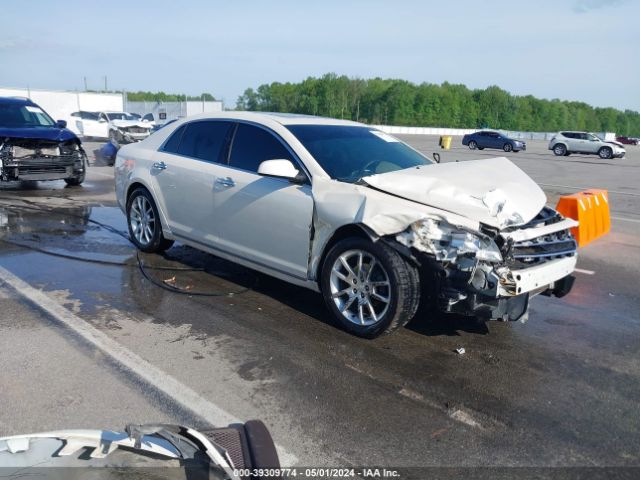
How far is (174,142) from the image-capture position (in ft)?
21.2

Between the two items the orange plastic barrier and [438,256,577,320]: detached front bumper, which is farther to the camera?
the orange plastic barrier

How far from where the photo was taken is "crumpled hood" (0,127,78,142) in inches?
441

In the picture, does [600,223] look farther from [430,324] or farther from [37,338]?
[37,338]

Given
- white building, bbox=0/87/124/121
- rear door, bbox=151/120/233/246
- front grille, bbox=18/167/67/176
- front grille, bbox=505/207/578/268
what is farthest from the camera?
white building, bbox=0/87/124/121

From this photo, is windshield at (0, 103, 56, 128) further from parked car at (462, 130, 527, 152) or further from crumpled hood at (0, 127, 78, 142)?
parked car at (462, 130, 527, 152)

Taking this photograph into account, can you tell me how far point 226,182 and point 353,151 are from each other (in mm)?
1253

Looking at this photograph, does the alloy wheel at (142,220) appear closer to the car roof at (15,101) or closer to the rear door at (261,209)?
the rear door at (261,209)

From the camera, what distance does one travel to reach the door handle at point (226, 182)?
5.45 meters

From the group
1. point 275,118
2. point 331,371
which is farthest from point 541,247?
point 275,118

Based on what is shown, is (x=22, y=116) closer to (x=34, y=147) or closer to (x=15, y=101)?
(x=15, y=101)

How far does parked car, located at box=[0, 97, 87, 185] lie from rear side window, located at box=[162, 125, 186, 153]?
6224 mm

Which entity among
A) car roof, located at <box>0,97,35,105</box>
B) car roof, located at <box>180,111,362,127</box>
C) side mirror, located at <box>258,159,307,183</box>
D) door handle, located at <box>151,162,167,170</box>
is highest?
car roof, located at <box>0,97,35,105</box>

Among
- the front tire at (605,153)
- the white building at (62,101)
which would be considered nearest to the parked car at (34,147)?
the white building at (62,101)

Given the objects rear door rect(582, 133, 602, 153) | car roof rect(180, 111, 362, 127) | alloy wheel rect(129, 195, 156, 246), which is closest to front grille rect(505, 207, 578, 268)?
car roof rect(180, 111, 362, 127)
